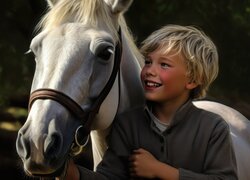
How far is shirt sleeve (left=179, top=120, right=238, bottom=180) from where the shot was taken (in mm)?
2752

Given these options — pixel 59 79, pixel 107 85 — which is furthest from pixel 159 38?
pixel 59 79

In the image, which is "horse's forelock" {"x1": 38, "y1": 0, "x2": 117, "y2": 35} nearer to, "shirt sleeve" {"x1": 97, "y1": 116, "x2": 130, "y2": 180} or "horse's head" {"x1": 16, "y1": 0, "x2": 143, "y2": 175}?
"horse's head" {"x1": 16, "y1": 0, "x2": 143, "y2": 175}

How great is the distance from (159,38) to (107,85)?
35 cm

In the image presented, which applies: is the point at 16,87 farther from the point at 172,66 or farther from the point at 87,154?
the point at 172,66

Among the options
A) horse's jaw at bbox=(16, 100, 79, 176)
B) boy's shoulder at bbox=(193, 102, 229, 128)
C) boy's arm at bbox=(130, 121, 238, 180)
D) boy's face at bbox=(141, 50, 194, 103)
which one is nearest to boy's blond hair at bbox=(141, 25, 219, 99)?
boy's face at bbox=(141, 50, 194, 103)

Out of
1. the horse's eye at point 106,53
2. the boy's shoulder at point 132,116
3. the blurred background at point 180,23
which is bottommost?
the blurred background at point 180,23

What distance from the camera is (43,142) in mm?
2445

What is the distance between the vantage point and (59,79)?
8.43 ft

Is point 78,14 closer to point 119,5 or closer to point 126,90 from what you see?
point 119,5

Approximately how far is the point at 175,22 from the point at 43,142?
357 cm

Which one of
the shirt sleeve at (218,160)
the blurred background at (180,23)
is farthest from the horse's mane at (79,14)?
the blurred background at (180,23)

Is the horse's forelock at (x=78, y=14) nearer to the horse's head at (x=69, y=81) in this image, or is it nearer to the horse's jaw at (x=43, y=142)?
the horse's head at (x=69, y=81)

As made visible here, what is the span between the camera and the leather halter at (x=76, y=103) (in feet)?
8.30

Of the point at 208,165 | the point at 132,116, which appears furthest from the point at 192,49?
the point at 208,165
